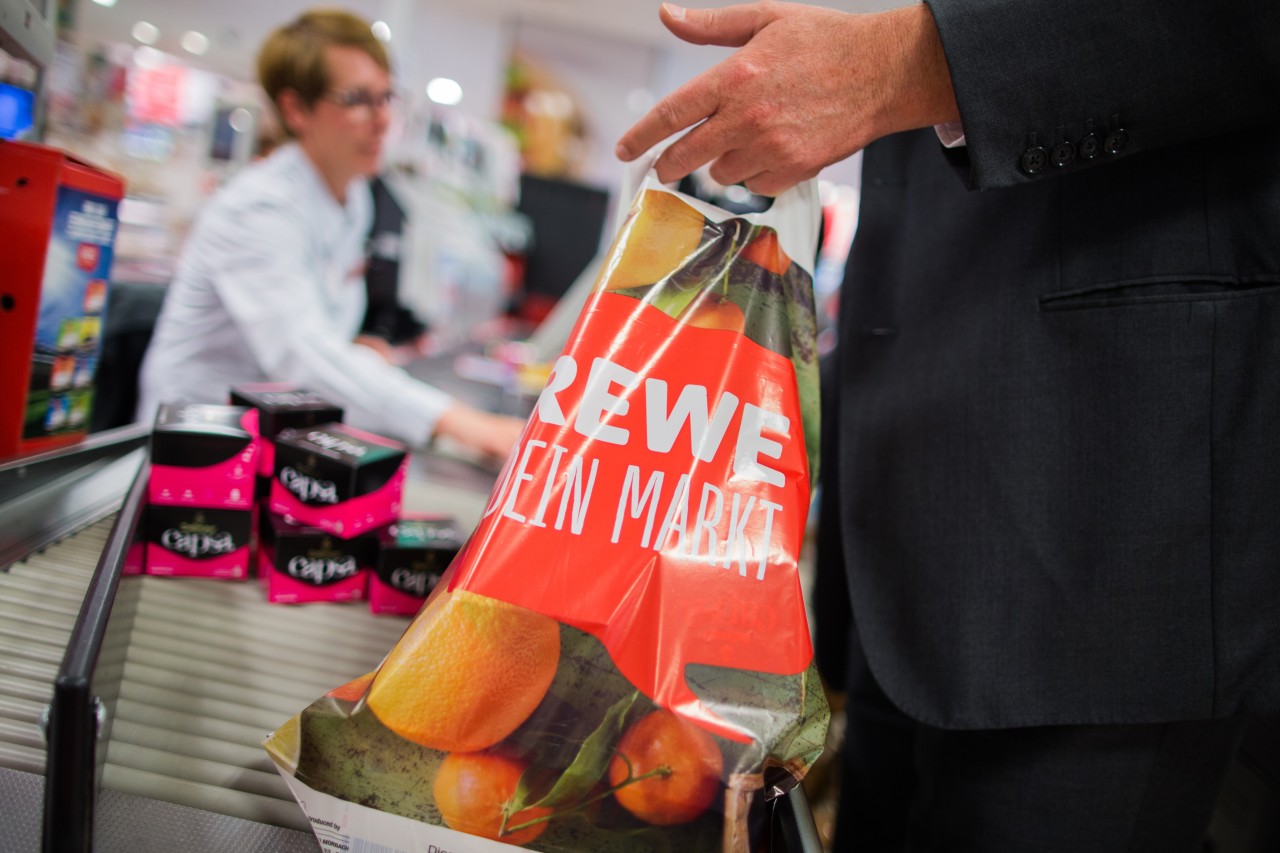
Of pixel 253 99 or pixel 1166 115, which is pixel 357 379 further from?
pixel 253 99

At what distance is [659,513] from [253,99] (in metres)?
4.06

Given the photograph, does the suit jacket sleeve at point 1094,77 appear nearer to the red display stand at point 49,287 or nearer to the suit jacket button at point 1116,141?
the suit jacket button at point 1116,141

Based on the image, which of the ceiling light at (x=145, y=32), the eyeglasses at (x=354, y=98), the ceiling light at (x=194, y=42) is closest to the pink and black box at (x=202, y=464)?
the eyeglasses at (x=354, y=98)

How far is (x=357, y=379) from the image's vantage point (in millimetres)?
1577

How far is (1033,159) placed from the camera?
668mm

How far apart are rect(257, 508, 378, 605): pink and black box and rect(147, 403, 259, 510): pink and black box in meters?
0.05

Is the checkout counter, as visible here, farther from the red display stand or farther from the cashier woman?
the cashier woman

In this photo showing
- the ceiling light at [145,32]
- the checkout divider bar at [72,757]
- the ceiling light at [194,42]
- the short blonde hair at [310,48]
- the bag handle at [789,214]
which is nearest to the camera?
the checkout divider bar at [72,757]

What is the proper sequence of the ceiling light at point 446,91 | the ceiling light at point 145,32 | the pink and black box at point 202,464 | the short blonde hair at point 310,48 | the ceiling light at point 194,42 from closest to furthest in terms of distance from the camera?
the pink and black box at point 202,464 → the short blonde hair at point 310,48 → the ceiling light at point 145,32 → the ceiling light at point 194,42 → the ceiling light at point 446,91

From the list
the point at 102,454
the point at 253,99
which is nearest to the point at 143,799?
the point at 102,454

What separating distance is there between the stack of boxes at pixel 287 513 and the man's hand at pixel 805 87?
47 centimetres

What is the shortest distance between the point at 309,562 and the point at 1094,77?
86cm

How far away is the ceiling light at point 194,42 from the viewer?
434cm

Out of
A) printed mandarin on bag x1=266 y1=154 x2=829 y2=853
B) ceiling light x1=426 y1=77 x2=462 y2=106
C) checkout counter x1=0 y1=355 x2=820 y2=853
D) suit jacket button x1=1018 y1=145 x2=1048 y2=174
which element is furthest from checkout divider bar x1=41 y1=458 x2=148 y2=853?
ceiling light x1=426 y1=77 x2=462 y2=106
